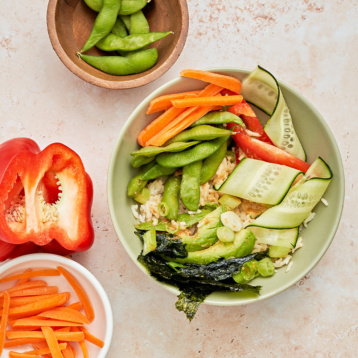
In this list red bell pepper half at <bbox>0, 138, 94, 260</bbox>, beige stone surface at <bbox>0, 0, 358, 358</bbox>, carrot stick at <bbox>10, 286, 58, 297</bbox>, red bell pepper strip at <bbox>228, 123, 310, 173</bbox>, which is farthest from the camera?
beige stone surface at <bbox>0, 0, 358, 358</bbox>

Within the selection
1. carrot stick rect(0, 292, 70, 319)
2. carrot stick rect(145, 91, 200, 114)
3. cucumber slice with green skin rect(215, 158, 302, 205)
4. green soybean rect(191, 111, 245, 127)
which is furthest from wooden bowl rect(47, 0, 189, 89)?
carrot stick rect(0, 292, 70, 319)

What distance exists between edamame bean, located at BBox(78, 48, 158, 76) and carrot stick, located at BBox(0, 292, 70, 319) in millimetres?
932

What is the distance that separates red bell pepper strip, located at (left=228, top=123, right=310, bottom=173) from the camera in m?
2.03

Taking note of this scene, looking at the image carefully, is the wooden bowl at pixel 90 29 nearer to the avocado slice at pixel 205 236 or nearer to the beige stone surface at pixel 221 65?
the beige stone surface at pixel 221 65

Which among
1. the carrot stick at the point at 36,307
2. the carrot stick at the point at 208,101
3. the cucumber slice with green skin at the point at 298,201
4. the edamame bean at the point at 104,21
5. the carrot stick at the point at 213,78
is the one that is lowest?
the carrot stick at the point at 36,307

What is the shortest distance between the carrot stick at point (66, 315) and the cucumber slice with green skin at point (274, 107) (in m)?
1.02

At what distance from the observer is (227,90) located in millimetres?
2072

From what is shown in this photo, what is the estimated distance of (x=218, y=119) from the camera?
2.03m

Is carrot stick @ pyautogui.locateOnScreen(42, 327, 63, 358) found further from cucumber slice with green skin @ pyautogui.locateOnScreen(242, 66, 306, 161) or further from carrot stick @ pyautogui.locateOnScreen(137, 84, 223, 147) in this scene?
cucumber slice with green skin @ pyautogui.locateOnScreen(242, 66, 306, 161)

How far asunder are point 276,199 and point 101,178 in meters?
0.75

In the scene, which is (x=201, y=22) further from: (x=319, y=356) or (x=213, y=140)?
(x=319, y=356)

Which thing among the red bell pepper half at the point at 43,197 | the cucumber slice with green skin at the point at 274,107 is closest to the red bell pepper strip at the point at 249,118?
the cucumber slice with green skin at the point at 274,107

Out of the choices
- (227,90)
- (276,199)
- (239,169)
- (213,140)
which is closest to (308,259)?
(276,199)

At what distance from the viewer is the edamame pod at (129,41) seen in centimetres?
216
